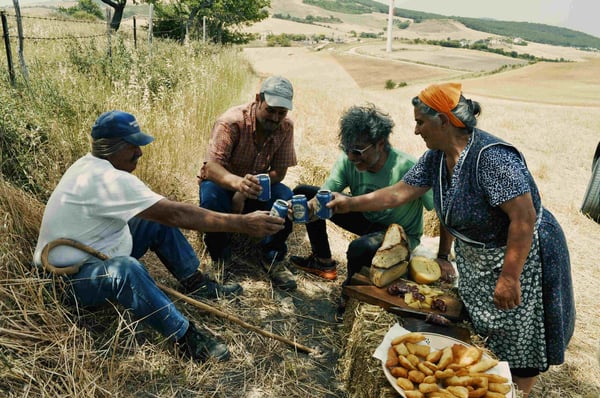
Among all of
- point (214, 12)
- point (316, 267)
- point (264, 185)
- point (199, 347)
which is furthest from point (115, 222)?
point (214, 12)

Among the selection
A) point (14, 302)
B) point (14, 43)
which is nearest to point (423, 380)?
point (14, 302)

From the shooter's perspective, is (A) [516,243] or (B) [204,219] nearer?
(A) [516,243]

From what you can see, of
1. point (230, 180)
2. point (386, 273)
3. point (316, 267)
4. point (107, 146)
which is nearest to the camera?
point (107, 146)

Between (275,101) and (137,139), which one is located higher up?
(275,101)

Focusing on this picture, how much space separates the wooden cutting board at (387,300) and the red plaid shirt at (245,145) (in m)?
1.56

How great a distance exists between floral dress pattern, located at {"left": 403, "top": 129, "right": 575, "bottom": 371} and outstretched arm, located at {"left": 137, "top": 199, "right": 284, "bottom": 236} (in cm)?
110

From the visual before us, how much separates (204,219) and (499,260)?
176 centimetres

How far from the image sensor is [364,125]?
11.1ft

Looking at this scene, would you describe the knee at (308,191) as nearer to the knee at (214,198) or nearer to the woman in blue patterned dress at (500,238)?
the knee at (214,198)

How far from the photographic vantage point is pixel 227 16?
33.2m

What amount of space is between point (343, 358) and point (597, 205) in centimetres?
483

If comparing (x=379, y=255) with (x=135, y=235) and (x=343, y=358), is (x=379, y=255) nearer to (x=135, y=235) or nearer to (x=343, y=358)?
(x=343, y=358)

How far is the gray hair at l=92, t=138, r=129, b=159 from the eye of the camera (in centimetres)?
270

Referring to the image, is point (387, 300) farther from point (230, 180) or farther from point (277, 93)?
point (277, 93)
